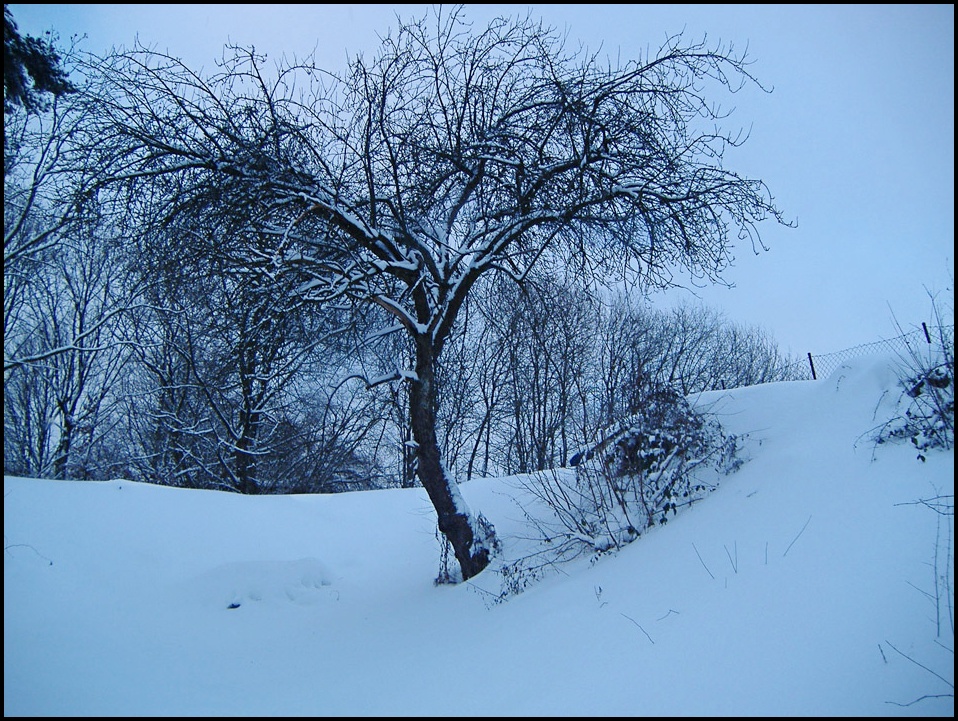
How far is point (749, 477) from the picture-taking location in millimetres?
4957

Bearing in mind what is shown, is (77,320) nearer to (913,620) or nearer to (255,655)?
(255,655)

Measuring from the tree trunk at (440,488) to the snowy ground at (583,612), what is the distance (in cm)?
46

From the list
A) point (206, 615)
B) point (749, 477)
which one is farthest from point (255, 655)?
point (749, 477)

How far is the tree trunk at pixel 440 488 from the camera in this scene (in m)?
6.53

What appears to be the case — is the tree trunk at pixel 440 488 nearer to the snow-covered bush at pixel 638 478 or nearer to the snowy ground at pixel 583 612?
the snowy ground at pixel 583 612

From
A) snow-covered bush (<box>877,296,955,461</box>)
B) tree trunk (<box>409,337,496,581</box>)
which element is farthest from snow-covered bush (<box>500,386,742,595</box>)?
snow-covered bush (<box>877,296,955,461</box>)

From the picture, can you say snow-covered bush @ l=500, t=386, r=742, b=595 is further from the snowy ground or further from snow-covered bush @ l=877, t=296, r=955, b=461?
snow-covered bush @ l=877, t=296, r=955, b=461

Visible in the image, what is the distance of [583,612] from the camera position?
13.5 feet

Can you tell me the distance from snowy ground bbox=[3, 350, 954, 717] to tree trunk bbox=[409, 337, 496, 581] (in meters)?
0.46

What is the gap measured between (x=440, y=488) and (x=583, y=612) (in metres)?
2.85

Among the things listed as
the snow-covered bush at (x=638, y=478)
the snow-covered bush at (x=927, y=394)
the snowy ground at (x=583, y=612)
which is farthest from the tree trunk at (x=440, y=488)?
the snow-covered bush at (x=927, y=394)

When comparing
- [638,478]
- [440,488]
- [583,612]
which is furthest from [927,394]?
[440,488]

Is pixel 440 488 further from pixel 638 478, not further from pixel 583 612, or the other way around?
pixel 583 612

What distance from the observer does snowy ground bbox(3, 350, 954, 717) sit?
2.70m
